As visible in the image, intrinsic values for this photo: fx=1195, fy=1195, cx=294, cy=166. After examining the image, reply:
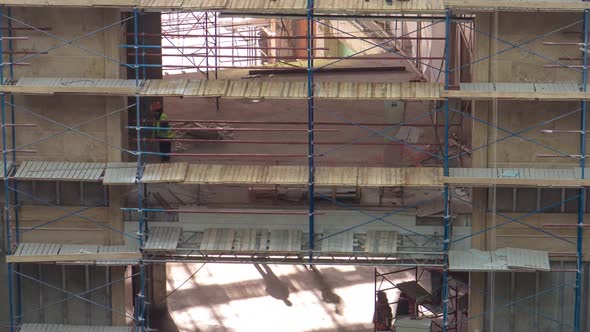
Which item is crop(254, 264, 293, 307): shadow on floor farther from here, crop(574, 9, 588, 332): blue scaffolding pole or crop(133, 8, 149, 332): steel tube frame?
crop(574, 9, 588, 332): blue scaffolding pole

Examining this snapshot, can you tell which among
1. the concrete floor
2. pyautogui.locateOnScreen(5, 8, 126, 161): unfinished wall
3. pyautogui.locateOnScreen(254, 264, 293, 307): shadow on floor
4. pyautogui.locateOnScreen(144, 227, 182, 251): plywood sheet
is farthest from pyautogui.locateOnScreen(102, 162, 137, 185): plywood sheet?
pyautogui.locateOnScreen(254, 264, 293, 307): shadow on floor

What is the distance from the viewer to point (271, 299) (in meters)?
41.2

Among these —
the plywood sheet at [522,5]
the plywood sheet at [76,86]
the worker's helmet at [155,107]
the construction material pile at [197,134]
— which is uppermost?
the plywood sheet at [522,5]

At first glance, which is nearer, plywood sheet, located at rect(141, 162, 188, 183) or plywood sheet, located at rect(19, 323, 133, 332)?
plywood sheet, located at rect(141, 162, 188, 183)

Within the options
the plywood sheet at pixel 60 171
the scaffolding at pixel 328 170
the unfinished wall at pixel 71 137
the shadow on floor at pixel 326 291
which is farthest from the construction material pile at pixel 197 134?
the shadow on floor at pixel 326 291

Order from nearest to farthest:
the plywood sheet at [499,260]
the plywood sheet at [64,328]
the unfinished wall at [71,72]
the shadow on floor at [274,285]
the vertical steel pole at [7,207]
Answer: the plywood sheet at [499,260] → the vertical steel pole at [7,207] → the unfinished wall at [71,72] → the plywood sheet at [64,328] → the shadow on floor at [274,285]

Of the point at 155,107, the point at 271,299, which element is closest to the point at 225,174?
the point at 155,107

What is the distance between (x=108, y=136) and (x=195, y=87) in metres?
2.90

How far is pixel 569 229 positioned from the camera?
31312mm

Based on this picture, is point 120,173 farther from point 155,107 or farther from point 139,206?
point 155,107

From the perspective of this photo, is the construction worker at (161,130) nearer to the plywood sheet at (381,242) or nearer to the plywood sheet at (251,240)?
the plywood sheet at (251,240)

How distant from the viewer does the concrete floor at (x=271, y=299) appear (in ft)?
127

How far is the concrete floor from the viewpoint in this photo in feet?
127

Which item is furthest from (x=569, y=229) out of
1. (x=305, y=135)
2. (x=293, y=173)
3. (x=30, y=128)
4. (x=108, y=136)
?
(x=30, y=128)
